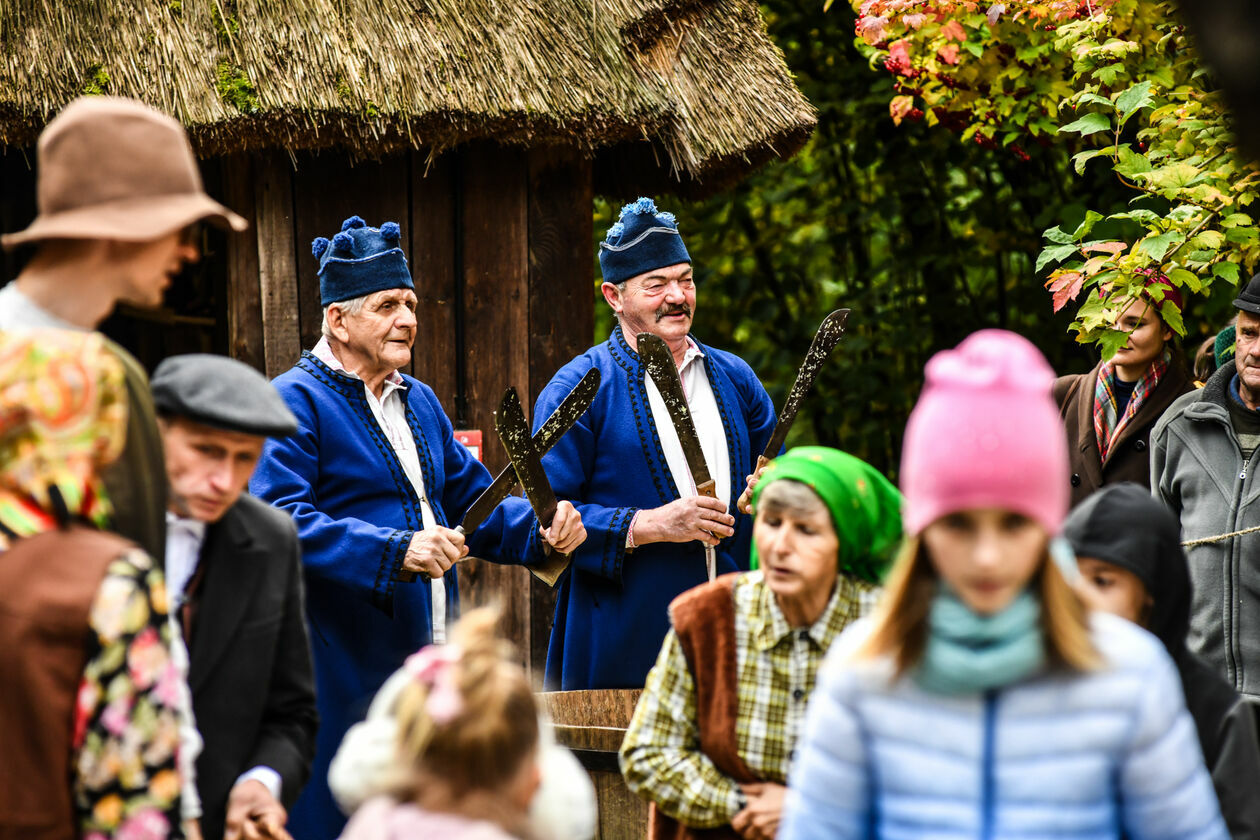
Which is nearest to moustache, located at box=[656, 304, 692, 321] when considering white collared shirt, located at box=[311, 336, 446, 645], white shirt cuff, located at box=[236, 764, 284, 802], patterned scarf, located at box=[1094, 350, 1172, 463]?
white collared shirt, located at box=[311, 336, 446, 645]

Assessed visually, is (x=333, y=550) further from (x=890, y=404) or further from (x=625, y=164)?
(x=890, y=404)

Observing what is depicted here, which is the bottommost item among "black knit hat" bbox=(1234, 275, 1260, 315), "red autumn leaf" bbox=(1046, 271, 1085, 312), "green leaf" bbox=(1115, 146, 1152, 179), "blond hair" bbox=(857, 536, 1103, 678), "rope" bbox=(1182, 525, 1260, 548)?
"rope" bbox=(1182, 525, 1260, 548)

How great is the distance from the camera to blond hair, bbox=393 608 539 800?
68.5 inches

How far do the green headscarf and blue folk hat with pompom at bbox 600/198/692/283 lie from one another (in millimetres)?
1719

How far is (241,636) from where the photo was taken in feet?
7.40

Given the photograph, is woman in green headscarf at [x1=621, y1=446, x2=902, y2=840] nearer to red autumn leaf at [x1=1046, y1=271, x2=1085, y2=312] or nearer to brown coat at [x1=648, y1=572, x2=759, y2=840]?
brown coat at [x1=648, y1=572, x2=759, y2=840]

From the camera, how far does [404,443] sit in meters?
3.69

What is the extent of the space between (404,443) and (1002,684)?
87.3 inches

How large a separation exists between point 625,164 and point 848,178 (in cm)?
308

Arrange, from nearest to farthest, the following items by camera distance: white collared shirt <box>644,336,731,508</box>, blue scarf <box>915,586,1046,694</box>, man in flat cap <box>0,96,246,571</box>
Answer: blue scarf <box>915,586,1046,694</box>
man in flat cap <box>0,96,246,571</box>
white collared shirt <box>644,336,731,508</box>

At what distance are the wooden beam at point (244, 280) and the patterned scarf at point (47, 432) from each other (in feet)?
9.46

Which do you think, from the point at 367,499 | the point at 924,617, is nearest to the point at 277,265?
the point at 367,499

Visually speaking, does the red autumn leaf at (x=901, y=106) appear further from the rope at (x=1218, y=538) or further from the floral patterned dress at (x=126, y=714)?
the floral patterned dress at (x=126, y=714)

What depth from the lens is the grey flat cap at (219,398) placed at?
2.25 m
